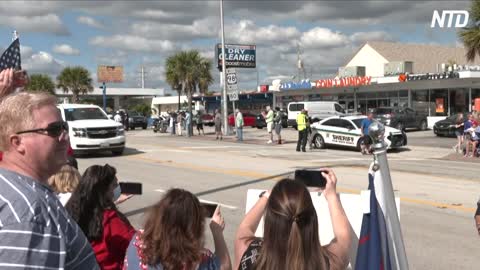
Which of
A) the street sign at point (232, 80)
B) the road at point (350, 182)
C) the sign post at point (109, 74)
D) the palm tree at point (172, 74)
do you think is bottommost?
the road at point (350, 182)

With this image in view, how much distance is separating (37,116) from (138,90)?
116 m

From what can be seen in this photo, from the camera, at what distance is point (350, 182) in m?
13.3

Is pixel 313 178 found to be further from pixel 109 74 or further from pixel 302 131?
pixel 109 74

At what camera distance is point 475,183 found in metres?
13.5

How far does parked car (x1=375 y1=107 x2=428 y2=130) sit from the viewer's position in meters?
34.6

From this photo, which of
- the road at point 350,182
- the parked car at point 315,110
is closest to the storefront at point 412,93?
the parked car at point 315,110

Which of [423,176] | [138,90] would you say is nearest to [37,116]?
[423,176]

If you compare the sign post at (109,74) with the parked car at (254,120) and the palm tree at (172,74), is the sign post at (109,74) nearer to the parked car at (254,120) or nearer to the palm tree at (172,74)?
the palm tree at (172,74)

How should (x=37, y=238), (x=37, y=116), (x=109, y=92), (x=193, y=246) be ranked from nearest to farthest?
(x=37, y=238), (x=37, y=116), (x=193, y=246), (x=109, y=92)

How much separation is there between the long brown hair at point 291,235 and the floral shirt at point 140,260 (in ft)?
0.86

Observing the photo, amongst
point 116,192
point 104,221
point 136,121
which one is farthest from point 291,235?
point 136,121

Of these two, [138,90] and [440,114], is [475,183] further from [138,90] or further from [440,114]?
[138,90]

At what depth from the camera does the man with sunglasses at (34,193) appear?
1.85 metres

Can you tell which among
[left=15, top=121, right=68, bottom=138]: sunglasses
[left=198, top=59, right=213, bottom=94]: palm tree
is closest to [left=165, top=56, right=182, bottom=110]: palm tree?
[left=198, top=59, right=213, bottom=94]: palm tree
